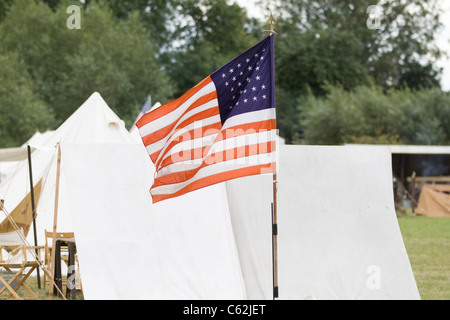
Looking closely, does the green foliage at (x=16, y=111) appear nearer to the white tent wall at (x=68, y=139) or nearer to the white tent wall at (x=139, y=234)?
the white tent wall at (x=68, y=139)

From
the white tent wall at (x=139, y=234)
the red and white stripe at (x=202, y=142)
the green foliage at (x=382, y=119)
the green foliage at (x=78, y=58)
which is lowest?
the white tent wall at (x=139, y=234)

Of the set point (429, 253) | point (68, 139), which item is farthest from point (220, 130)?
point (429, 253)

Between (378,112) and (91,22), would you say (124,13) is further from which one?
(378,112)

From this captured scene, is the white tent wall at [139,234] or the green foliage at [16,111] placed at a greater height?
the green foliage at [16,111]

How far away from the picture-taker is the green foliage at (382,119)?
118 feet

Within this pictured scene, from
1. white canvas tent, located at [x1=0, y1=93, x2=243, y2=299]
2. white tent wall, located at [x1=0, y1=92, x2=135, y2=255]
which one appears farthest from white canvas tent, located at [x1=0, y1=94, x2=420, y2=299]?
white tent wall, located at [x1=0, y1=92, x2=135, y2=255]

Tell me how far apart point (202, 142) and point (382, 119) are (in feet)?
101

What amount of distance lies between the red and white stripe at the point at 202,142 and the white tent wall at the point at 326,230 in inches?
61.7

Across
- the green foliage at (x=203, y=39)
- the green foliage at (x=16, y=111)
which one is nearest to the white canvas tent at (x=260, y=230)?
the green foliage at (x=16, y=111)

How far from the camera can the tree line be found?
3634cm

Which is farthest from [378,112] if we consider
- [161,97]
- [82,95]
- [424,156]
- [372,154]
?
[372,154]

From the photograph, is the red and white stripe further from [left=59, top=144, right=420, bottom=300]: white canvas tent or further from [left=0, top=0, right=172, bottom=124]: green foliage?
[left=0, top=0, right=172, bottom=124]: green foliage

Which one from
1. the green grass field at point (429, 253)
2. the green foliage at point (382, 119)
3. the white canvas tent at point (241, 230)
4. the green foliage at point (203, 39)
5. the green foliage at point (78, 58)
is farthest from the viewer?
the green foliage at point (203, 39)

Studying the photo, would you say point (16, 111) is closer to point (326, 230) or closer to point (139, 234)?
point (139, 234)
